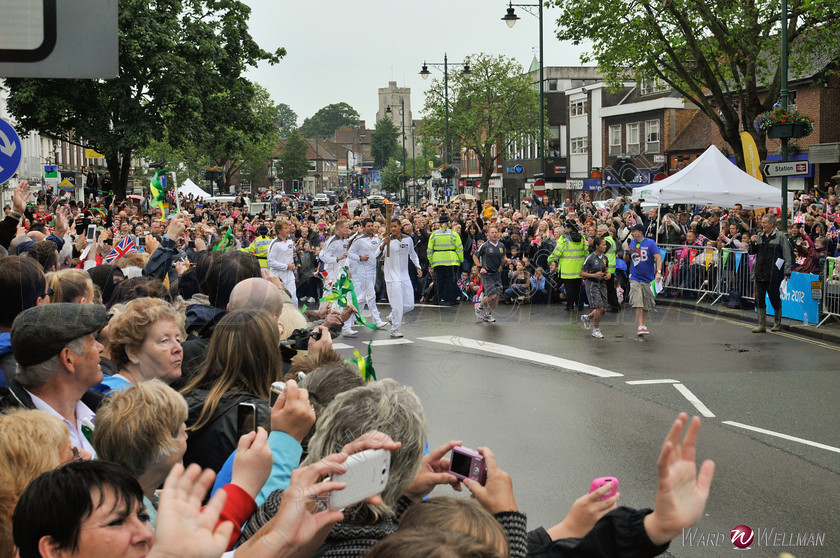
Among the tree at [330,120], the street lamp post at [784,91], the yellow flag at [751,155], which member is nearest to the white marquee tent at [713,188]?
the yellow flag at [751,155]

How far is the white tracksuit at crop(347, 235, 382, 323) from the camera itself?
15609 millimetres

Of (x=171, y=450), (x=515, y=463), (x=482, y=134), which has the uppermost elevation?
(x=482, y=134)

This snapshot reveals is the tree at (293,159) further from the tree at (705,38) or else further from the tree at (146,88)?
the tree at (705,38)

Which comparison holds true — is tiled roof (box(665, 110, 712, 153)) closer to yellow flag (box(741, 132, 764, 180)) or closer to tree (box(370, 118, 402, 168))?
yellow flag (box(741, 132, 764, 180))

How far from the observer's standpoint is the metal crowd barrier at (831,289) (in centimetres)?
1405

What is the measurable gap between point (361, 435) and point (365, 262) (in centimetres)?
1340

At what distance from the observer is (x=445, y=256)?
58.1 ft

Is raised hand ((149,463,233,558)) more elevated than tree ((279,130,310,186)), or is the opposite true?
tree ((279,130,310,186))

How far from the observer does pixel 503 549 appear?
2.00 metres

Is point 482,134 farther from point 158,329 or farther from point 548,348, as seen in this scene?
point 158,329

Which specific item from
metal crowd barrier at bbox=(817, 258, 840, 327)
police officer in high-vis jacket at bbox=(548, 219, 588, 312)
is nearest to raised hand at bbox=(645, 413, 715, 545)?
metal crowd barrier at bbox=(817, 258, 840, 327)

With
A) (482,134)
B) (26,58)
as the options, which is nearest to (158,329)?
(26,58)

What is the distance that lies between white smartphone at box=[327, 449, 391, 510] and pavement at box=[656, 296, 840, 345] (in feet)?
41.4

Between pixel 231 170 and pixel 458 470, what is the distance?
251 feet
